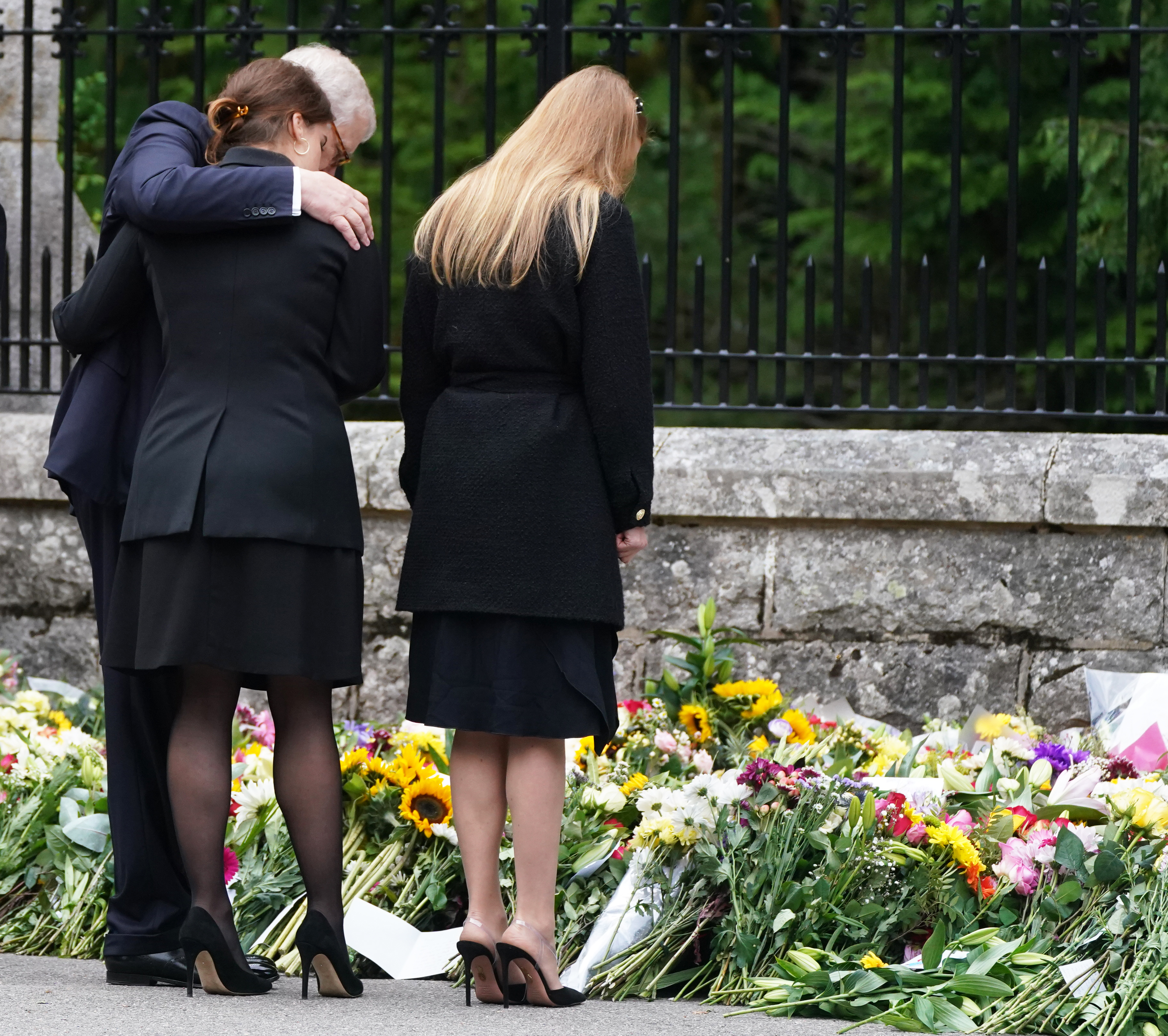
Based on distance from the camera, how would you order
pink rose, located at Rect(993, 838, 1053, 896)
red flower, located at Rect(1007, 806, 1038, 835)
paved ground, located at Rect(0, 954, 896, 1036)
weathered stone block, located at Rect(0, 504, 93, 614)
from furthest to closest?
weathered stone block, located at Rect(0, 504, 93, 614), red flower, located at Rect(1007, 806, 1038, 835), pink rose, located at Rect(993, 838, 1053, 896), paved ground, located at Rect(0, 954, 896, 1036)

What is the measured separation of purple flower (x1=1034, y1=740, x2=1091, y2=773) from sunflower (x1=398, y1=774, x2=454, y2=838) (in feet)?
4.11

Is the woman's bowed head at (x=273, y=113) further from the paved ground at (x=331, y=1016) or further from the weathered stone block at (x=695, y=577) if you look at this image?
the weathered stone block at (x=695, y=577)

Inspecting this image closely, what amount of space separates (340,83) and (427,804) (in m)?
1.42

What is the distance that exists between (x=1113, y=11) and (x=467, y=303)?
6322 mm

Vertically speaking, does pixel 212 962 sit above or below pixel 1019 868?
below

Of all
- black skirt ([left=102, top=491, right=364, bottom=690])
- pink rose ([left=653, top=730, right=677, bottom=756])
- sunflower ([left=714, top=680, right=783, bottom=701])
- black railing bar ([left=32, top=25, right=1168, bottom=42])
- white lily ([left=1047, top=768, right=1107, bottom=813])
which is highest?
black railing bar ([left=32, top=25, right=1168, bottom=42])

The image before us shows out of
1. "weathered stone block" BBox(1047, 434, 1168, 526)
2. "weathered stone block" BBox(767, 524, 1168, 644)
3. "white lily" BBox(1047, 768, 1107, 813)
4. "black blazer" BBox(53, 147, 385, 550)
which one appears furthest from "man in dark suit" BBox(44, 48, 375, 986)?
"weathered stone block" BBox(1047, 434, 1168, 526)

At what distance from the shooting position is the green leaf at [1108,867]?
2600 millimetres

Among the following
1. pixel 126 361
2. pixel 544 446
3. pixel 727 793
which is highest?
pixel 126 361

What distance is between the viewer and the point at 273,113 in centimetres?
262

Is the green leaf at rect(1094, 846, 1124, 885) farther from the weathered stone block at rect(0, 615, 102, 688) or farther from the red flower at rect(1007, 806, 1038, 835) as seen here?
the weathered stone block at rect(0, 615, 102, 688)

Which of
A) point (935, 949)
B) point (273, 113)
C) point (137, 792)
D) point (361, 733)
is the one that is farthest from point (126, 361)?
point (935, 949)

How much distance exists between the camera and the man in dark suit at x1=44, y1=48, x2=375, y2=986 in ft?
8.78

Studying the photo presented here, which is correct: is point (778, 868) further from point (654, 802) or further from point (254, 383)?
point (254, 383)
